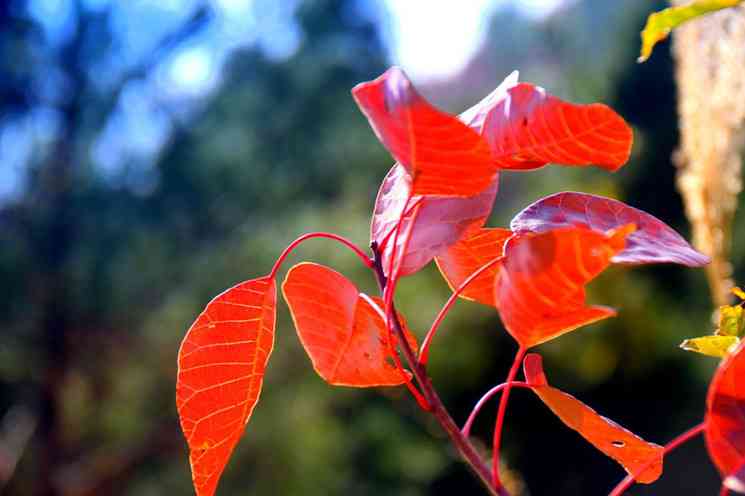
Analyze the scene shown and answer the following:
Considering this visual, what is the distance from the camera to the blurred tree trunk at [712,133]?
0.75 metres

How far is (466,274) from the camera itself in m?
0.39

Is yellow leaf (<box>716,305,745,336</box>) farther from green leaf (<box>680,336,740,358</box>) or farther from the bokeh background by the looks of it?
the bokeh background

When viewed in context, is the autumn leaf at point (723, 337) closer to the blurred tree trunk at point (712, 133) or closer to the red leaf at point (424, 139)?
the red leaf at point (424, 139)

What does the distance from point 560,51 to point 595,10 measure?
0.87 metres

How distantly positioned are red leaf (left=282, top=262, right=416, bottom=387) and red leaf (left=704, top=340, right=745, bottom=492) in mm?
144

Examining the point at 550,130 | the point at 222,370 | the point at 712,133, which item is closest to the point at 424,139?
the point at 550,130

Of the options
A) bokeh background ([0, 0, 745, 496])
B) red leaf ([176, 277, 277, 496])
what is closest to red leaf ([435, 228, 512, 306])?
red leaf ([176, 277, 277, 496])

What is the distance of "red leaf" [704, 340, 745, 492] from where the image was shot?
0.26m

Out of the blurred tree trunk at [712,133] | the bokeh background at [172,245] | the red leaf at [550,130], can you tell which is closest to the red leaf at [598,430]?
the red leaf at [550,130]

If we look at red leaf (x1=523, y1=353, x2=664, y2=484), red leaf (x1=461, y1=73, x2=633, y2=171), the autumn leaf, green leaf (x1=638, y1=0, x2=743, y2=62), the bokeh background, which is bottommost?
the bokeh background

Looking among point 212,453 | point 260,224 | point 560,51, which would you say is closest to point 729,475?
point 212,453

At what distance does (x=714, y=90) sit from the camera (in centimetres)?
79

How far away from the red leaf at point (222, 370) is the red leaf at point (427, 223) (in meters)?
0.07

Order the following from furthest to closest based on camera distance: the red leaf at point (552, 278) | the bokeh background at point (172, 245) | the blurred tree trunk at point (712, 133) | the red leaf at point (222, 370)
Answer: the bokeh background at point (172, 245) < the blurred tree trunk at point (712, 133) < the red leaf at point (222, 370) < the red leaf at point (552, 278)
